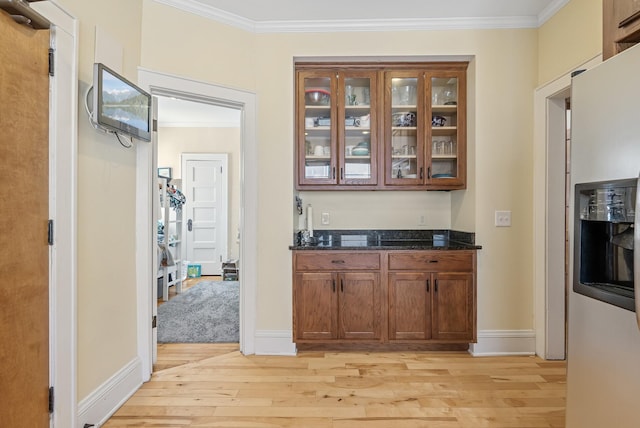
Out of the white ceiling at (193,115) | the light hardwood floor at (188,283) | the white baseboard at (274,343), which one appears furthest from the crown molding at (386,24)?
the light hardwood floor at (188,283)

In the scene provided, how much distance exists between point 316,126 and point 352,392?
85.4 inches

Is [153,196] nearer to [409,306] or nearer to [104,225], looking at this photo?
[104,225]

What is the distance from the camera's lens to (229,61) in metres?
2.80

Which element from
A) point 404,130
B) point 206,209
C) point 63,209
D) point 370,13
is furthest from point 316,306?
point 206,209

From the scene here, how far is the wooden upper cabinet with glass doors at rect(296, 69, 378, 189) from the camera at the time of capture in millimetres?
3025

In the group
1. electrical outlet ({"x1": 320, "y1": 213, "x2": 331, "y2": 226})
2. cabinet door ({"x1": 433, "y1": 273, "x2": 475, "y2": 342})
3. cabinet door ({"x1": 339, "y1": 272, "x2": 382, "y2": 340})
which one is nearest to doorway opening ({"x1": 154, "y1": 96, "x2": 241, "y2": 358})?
electrical outlet ({"x1": 320, "y1": 213, "x2": 331, "y2": 226})

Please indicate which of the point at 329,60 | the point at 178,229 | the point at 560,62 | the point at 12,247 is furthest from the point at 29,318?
the point at 178,229

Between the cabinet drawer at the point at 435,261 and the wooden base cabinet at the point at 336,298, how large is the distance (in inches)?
7.3

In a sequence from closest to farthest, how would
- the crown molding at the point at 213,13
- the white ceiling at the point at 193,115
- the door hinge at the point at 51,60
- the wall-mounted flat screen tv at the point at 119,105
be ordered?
the door hinge at the point at 51,60
the wall-mounted flat screen tv at the point at 119,105
the crown molding at the point at 213,13
the white ceiling at the point at 193,115

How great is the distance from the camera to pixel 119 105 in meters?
1.99

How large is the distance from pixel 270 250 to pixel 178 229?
323 centimetres

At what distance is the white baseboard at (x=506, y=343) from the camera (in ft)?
9.41

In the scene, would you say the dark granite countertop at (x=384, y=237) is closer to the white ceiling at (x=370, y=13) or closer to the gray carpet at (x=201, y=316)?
the gray carpet at (x=201, y=316)

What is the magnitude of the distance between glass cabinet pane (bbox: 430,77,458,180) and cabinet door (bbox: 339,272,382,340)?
1.12m
